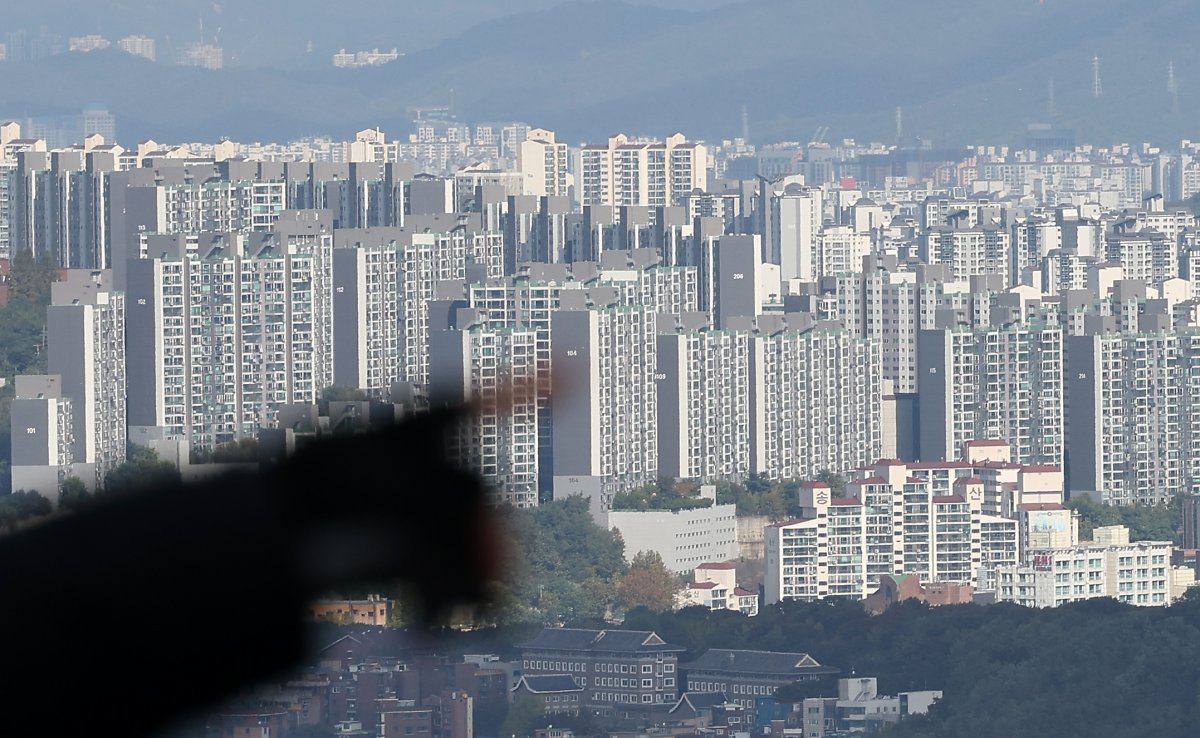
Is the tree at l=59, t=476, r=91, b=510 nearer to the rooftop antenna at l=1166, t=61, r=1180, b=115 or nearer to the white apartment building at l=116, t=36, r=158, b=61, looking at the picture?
the rooftop antenna at l=1166, t=61, r=1180, b=115

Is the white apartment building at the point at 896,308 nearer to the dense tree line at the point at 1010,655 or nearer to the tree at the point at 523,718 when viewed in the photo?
the dense tree line at the point at 1010,655

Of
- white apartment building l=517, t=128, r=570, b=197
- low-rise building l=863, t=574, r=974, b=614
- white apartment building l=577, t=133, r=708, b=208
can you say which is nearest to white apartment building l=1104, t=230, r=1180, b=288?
white apartment building l=577, t=133, r=708, b=208

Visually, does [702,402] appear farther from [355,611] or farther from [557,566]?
[355,611]

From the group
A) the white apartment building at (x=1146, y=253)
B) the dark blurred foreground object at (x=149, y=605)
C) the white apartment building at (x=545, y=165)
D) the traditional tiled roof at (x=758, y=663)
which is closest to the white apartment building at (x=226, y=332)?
the traditional tiled roof at (x=758, y=663)

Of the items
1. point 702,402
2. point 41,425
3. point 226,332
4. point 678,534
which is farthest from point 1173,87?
point 41,425

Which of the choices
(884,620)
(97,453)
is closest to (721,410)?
(97,453)

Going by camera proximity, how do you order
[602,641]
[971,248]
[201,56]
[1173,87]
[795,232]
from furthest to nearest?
[201,56], [1173,87], [971,248], [795,232], [602,641]

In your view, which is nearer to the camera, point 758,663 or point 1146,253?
point 758,663
